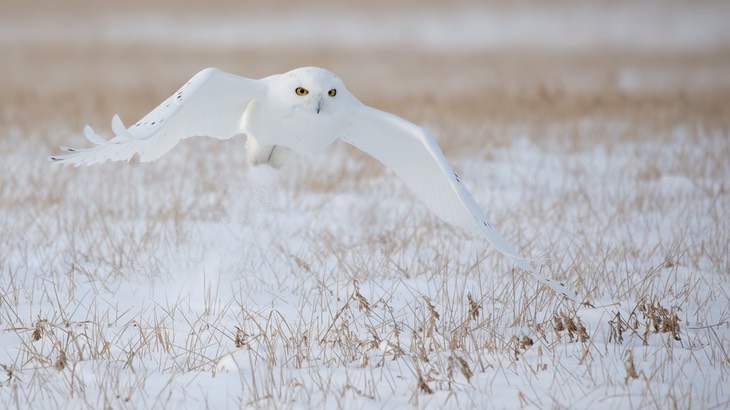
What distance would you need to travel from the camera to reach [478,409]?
2914 millimetres

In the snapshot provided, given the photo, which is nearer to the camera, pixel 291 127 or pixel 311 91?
pixel 311 91

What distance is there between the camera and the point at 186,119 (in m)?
4.05

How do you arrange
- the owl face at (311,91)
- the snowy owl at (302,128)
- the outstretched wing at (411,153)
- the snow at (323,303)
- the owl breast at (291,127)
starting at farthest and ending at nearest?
1. the outstretched wing at (411,153)
2. the owl breast at (291,127)
3. the owl face at (311,91)
4. the snowy owl at (302,128)
5. the snow at (323,303)

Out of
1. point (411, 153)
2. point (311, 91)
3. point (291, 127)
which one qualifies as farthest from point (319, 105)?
point (411, 153)

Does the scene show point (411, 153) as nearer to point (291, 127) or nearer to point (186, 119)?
point (291, 127)

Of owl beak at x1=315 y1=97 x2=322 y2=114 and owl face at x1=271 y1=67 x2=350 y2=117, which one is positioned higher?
owl face at x1=271 y1=67 x2=350 y2=117

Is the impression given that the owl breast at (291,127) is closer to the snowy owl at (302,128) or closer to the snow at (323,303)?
the snowy owl at (302,128)

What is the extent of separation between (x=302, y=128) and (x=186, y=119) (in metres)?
0.62

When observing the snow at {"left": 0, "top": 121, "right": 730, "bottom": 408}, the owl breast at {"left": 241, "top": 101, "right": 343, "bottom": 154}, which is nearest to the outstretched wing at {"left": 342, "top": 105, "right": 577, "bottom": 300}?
the owl breast at {"left": 241, "top": 101, "right": 343, "bottom": 154}

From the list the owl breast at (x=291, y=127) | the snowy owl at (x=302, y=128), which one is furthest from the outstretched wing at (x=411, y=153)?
the owl breast at (x=291, y=127)

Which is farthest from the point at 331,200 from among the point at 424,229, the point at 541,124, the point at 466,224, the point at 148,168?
the point at 541,124

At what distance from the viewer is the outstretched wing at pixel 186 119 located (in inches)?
130

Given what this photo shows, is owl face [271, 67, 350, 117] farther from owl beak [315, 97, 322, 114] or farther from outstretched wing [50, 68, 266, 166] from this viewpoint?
outstretched wing [50, 68, 266, 166]

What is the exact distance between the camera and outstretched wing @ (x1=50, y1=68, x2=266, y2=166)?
3311 mm
